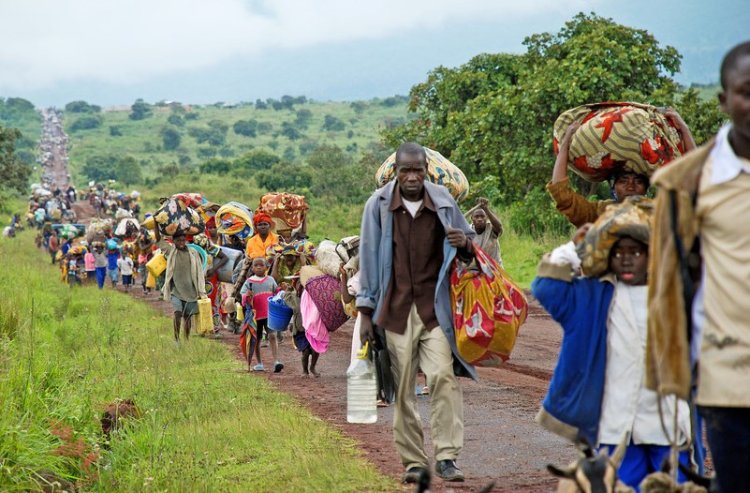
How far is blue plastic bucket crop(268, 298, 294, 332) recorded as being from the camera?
42.0ft

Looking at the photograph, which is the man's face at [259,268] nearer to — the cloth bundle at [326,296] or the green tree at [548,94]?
the cloth bundle at [326,296]

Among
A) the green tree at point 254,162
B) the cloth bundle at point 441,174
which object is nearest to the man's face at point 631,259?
the cloth bundle at point 441,174

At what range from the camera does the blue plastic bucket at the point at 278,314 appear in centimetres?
1280

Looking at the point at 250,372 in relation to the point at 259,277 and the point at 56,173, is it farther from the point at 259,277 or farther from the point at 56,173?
the point at 56,173

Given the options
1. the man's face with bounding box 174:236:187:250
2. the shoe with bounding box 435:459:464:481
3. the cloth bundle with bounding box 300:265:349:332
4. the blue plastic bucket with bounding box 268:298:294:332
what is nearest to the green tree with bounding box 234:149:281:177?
the man's face with bounding box 174:236:187:250

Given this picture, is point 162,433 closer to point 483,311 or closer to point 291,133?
point 483,311

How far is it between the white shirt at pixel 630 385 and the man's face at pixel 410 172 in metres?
2.14

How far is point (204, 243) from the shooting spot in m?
16.0

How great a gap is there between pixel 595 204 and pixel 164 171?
7944 centimetres

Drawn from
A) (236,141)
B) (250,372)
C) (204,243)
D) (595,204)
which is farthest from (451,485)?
(236,141)

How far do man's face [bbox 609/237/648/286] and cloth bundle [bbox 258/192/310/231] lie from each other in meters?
10.0

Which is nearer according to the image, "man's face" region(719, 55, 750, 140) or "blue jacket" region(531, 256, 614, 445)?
"man's face" region(719, 55, 750, 140)

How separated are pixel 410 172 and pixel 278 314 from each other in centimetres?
622

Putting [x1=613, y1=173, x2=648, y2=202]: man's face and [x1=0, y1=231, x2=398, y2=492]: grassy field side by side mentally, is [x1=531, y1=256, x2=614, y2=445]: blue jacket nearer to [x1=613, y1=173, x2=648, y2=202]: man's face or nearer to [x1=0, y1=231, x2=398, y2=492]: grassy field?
[x1=613, y1=173, x2=648, y2=202]: man's face
